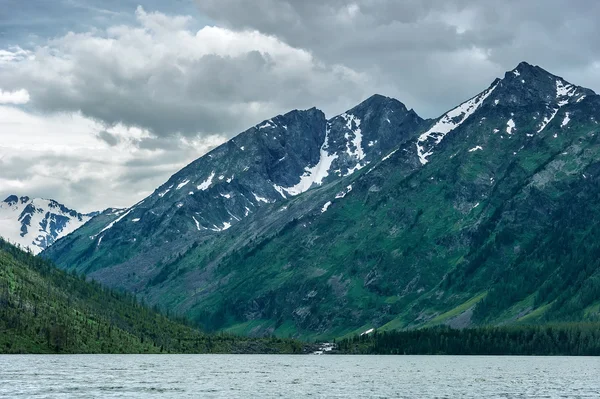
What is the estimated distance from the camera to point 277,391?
494 ft

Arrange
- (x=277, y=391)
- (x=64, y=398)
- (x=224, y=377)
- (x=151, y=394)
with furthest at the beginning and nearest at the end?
(x=224, y=377) < (x=277, y=391) < (x=151, y=394) < (x=64, y=398)

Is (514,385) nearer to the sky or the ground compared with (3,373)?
nearer to the ground

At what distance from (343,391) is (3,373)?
74.6 metres

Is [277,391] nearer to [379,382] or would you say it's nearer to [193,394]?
[193,394]

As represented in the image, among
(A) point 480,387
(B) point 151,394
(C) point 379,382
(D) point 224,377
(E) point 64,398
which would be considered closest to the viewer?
(E) point 64,398

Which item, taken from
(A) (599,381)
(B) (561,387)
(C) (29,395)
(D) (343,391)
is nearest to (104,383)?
(C) (29,395)

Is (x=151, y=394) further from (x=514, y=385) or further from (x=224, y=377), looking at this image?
(x=514, y=385)

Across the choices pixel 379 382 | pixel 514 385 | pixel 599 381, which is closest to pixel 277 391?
pixel 379 382

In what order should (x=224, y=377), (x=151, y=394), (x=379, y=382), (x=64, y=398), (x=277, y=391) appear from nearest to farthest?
(x=64, y=398) → (x=151, y=394) → (x=277, y=391) → (x=379, y=382) → (x=224, y=377)

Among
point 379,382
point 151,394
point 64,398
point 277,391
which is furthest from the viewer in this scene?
point 379,382

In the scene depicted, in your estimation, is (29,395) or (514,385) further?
(514,385)

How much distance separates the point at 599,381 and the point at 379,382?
52.5 m

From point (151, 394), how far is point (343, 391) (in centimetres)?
3808

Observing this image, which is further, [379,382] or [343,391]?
[379,382]
